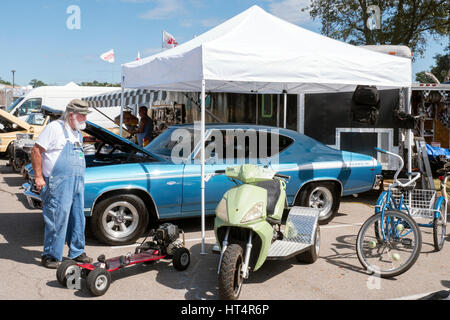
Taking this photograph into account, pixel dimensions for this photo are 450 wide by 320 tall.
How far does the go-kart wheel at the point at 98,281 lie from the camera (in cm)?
382

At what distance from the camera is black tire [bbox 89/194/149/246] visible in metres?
5.28

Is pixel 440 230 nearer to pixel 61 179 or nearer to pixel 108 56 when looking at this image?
pixel 61 179

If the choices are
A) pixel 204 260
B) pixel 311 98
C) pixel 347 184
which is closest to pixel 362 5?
pixel 311 98

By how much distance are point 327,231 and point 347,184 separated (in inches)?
33.4

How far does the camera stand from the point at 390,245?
458cm

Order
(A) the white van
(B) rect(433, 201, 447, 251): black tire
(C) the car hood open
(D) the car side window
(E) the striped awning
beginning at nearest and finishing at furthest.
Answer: (B) rect(433, 201, 447, 251): black tire → (C) the car hood open → (E) the striped awning → (D) the car side window → (A) the white van

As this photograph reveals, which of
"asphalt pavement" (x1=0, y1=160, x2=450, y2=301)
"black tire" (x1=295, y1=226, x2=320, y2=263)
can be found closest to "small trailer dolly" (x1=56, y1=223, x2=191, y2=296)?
"asphalt pavement" (x1=0, y1=160, x2=450, y2=301)

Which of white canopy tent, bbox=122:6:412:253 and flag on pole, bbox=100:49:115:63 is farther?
flag on pole, bbox=100:49:115:63

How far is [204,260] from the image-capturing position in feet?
16.5

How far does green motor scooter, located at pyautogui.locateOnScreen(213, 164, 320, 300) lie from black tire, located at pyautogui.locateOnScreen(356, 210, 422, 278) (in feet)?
1.78

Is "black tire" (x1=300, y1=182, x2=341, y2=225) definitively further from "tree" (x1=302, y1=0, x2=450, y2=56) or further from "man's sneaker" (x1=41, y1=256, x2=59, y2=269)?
"tree" (x1=302, y1=0, x2=450, y2=56)

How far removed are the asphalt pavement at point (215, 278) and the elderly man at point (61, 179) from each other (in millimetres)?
340

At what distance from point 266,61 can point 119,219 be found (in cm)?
273

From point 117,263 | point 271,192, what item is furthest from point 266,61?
point 117,263
